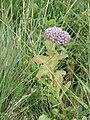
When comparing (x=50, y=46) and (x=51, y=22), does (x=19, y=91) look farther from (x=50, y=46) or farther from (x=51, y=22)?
(x=51, y=22)

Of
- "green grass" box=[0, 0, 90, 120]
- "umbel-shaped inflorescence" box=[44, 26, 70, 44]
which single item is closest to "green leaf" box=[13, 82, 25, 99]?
"green grass" box=[0, 0, 90, 120]

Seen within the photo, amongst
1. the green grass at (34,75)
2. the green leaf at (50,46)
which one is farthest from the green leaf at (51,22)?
the green leaf at (50,46)

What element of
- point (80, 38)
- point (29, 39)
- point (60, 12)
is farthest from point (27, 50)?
point (60, 12)

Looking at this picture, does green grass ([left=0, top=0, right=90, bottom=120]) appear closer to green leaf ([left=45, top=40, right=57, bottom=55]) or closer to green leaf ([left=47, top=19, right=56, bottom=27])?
green leaf ([left=47, top=19, right=56, bottom=27])

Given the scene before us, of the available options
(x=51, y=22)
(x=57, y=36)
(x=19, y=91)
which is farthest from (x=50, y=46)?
(x=51, y=22)

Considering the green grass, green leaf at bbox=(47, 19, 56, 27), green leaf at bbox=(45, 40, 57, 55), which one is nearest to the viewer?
green leaf at bbox=(45, 40, 57, 55)

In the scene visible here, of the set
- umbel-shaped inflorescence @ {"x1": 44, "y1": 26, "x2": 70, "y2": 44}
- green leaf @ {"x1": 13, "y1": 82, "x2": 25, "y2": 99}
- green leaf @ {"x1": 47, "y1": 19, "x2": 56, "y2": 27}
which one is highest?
umbel-shaped inflorescence @ {"x1": 44, "y1": 26, "x2": 70, "y2": 44}

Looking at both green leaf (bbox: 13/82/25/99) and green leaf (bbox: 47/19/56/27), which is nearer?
green leaf (bbox: 13/82/25/99)

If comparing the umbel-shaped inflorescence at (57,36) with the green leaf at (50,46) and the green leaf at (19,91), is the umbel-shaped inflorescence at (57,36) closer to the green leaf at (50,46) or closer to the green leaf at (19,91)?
the green leaf at (50,46)
